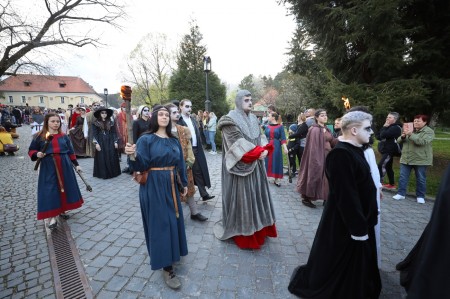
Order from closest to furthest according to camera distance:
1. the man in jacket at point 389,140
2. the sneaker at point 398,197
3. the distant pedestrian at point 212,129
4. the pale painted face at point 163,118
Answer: the pale painted face at point 163,118 → the sneaker at point 398,197 → the man in jacket at point 389,140 → the distant pedestrian at point 212,129

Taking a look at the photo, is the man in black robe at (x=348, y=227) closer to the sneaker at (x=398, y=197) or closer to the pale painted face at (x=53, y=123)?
the sneaker at (x=398, y=197)

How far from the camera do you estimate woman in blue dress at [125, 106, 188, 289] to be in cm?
285

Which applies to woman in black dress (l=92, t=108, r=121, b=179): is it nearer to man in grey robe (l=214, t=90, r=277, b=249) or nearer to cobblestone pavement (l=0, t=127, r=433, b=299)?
cobblestone pavement (l=0, t=127, r=433, b=299)

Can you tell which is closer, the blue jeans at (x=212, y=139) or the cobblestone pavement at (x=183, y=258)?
the cobblestone pavement at (x=183, y=258)

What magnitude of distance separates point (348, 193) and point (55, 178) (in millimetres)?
4930

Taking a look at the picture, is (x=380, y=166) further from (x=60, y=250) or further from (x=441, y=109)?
(x=60, y=250)

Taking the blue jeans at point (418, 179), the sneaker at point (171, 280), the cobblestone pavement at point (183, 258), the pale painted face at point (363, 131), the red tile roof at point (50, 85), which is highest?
the red tile roof at point (50, 85)

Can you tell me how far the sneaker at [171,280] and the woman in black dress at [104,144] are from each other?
6.05 m

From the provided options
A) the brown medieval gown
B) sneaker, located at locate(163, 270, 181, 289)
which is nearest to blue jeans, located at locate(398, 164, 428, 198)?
the brown medieval gown

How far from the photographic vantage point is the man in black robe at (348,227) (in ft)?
7.52

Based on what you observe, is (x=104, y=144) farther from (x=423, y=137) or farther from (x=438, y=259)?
(x=423, y=137)

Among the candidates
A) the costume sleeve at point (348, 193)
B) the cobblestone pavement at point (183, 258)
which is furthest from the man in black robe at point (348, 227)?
the cobblestone pavement at point (183, 258)

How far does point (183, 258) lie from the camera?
3.53m

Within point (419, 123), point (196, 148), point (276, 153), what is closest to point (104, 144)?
point (196, 148)
